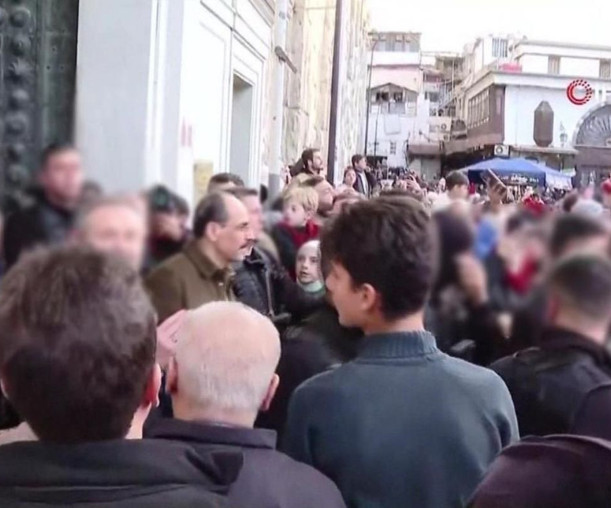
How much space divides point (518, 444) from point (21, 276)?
2.29ft

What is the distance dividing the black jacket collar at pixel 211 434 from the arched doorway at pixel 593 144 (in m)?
0.80

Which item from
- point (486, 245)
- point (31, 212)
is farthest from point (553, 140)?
point (31, 212)

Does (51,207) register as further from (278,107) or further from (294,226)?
(278,107)

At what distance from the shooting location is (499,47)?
1450mm

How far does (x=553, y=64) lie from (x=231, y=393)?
82cm

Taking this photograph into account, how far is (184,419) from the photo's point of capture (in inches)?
74.8

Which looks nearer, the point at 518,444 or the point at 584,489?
the point at 584,489

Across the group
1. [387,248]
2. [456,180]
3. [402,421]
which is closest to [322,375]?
[402,421]

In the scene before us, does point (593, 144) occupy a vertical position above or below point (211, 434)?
above

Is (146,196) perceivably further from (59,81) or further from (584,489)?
(59,81)

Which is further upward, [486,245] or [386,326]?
[486,245]

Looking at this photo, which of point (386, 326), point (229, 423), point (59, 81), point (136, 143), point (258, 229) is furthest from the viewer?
point (59, 81)

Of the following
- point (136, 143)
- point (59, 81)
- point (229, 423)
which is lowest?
point (229, 423)

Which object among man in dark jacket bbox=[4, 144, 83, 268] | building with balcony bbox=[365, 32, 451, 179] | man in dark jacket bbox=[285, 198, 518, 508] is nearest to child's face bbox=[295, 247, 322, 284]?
man in dark jacket bbox=[285, 198, 518, 508]
